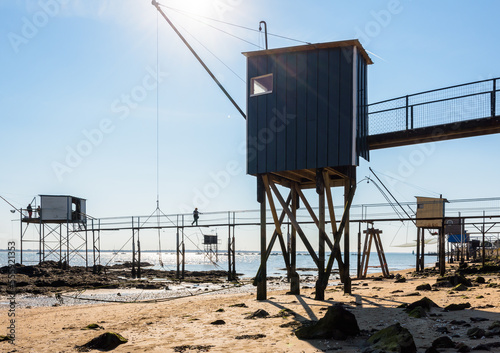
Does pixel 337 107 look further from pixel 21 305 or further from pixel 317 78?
pixel 21 305

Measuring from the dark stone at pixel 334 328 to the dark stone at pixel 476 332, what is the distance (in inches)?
79.4

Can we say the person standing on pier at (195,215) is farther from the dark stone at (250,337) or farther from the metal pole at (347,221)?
the dark stone at (250,337)

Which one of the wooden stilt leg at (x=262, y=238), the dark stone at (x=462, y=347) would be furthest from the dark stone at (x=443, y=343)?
the wooden stilt leg at (x=262, y=238)

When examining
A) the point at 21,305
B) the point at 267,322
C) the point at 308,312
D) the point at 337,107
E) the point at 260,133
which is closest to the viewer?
the point at 267,322

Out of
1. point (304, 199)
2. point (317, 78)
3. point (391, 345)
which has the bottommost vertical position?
point (391, 345)

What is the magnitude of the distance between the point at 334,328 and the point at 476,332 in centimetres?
252

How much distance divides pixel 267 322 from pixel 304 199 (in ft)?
23.2

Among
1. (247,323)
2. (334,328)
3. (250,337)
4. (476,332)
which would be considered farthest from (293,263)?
(476,332)

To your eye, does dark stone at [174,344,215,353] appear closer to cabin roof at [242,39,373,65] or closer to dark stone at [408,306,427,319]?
dark stone at [408,306,427,319]

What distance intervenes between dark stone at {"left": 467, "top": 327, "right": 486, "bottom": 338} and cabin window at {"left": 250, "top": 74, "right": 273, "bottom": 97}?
10379 mm

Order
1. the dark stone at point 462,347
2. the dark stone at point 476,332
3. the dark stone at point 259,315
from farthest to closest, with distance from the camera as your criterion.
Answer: the dark stone at point 259,315, the dark stone at point 476,332, the dark stone at point 462,347

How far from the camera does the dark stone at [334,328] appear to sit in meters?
8.53

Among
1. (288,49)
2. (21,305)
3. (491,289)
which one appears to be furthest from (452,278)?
(21,305)

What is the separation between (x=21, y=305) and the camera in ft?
61.8
